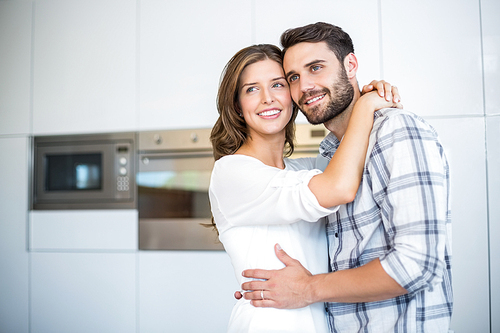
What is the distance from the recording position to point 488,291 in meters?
1.90

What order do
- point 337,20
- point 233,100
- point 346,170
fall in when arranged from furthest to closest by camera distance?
point 337,20
point 233,100
point 346,170

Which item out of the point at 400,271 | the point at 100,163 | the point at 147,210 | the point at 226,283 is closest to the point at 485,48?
the point at 400,271

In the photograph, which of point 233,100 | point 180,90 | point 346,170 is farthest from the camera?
point 180,90

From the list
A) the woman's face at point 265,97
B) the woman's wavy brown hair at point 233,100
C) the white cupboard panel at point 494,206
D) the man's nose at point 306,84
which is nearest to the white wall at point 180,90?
the white cupboard panel at point 494,206

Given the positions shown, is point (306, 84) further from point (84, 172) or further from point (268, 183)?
point (84, 172)

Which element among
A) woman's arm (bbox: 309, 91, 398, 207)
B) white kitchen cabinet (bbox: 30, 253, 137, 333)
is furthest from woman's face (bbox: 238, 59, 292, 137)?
white kitchen cabinet (bbox: 30, 253, 137, 333)

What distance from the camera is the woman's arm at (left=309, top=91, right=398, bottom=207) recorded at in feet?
3.07

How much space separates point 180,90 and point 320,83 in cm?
123

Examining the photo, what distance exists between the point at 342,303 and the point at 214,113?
1.40 metres

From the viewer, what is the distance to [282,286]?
1.01 meters

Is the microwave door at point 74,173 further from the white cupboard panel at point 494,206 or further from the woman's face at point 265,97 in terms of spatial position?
the white cupboard panel at point 494,206

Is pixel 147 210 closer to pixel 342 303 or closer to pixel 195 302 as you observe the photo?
pixel 195 302

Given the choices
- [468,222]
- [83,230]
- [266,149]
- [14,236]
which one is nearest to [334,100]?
[266,149]

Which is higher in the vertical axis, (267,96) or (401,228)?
(267,96)
